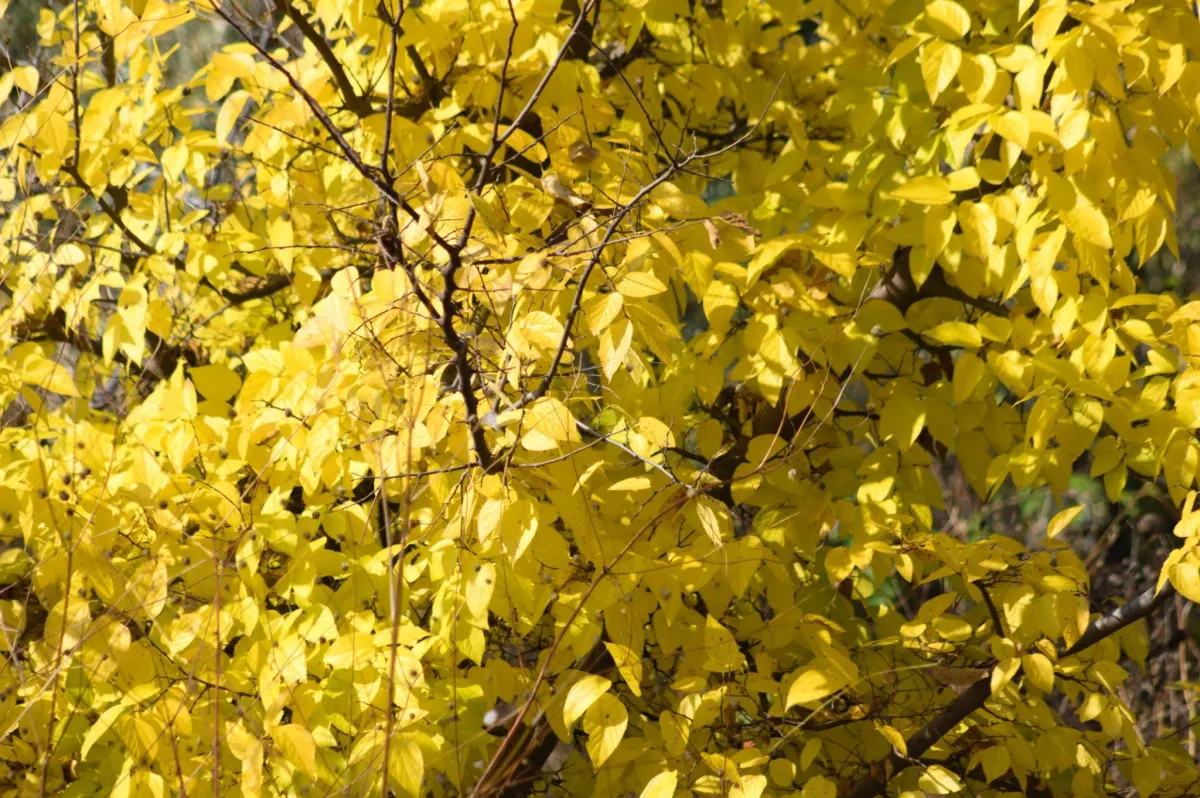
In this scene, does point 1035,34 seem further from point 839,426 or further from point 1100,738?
point 1100,738

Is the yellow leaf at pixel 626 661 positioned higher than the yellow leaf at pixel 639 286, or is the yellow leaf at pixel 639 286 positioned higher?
the yellow leaf at pixel 639 286

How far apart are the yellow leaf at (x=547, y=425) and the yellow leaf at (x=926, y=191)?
2.30 ft

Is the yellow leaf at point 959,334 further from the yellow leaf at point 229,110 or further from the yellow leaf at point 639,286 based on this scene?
the yellow leaf at point 229,110

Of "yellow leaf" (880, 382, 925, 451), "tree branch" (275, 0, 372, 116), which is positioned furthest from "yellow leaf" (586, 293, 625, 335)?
"tree branch" (275, 0, 372, 116)

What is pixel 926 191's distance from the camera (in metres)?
1.64

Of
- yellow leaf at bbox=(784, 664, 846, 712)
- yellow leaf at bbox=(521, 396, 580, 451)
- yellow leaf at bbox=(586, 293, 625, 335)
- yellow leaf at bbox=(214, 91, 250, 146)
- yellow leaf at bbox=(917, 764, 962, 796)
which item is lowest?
yellow leaf at bbox=(917, 764, 962, 796)

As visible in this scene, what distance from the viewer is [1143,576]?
15.4 ft

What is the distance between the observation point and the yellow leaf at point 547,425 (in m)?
1.22

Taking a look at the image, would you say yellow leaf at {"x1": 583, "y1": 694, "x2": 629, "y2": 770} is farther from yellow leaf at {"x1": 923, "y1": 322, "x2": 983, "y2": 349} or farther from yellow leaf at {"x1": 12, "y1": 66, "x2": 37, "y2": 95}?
yellow leaf at {"x1": 12, "y1": 66, "x2": 37, "y2": 95}

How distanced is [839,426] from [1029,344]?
1.54 feet

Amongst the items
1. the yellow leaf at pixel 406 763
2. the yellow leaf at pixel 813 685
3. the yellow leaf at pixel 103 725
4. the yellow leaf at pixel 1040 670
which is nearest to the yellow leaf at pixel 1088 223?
the yellow leaf at pixel 1040 670

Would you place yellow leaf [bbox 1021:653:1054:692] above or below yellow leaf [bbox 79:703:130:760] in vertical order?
below

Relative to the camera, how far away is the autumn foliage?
139cm

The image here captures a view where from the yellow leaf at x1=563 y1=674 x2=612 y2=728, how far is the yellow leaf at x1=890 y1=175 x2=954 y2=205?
0.86 meters
